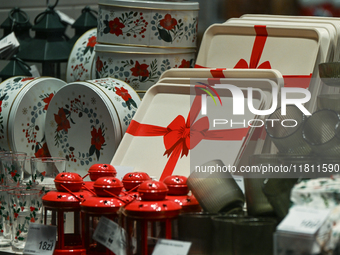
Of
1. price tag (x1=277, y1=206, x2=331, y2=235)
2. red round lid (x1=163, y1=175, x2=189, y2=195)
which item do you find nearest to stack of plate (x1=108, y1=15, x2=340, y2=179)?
red round lid (x1=163, y1=175, x2=189, y2=195)

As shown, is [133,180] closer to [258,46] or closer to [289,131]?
[289,131]

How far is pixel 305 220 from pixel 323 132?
24cm

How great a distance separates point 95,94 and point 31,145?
1.02 feet

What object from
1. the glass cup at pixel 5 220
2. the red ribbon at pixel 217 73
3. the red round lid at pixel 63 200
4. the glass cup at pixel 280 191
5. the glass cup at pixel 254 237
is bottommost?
the glass cup at pixel 5 220

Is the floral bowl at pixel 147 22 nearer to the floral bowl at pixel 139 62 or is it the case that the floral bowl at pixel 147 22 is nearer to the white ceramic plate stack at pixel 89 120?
the floral bowl at pixel 139 62

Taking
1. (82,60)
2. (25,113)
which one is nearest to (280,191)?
(25,113)

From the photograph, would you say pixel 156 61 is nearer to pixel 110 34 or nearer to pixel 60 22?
pixel 110 34

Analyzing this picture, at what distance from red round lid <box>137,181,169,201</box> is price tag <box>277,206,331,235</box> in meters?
0.24

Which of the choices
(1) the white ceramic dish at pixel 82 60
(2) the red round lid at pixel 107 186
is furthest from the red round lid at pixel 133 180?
(1) the white ceramic dish at pixel 82 60

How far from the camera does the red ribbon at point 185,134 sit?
3.71 ft

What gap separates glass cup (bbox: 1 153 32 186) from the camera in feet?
3.72

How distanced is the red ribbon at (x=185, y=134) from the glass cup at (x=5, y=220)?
36cm

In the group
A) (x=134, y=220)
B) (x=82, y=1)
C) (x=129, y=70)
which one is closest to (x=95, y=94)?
(x=129, y=70)

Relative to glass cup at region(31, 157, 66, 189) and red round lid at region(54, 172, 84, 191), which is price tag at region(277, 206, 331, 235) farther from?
glass cup at region(31, 157, 66, 189)
